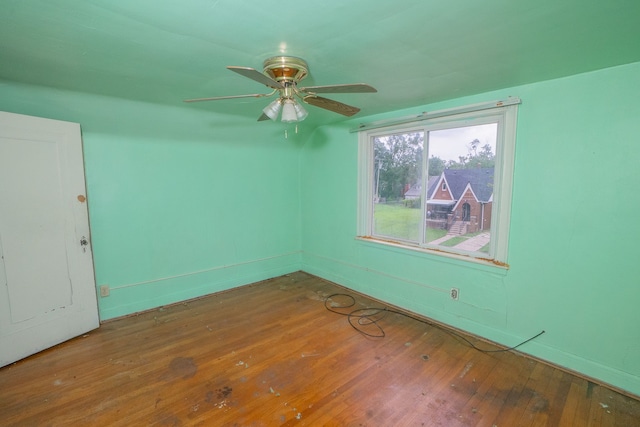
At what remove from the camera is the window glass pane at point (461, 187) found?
257 centimetres

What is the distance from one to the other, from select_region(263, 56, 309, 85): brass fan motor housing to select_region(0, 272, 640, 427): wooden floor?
6.95 feet

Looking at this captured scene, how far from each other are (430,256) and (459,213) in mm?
534

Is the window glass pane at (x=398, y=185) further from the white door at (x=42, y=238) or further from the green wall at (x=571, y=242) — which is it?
the white door at (x=42, y=238)

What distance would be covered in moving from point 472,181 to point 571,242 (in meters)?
0.89

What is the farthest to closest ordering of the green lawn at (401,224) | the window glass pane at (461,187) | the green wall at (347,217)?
the green lawn at (401,224), the window glass pane at (461,187), the green wall at (347,217)

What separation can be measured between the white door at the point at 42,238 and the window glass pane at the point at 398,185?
3.12m

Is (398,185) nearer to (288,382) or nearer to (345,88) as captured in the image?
(345,88)

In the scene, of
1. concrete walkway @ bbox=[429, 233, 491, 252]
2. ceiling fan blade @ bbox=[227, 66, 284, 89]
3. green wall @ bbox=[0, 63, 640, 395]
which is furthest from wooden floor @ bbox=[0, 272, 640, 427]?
ceiling fan blade @ bbox=[227, 66, 284, 89]

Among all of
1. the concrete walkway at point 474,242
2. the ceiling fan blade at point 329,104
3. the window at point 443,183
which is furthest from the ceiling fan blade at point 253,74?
the concrete walkway at point 474,242

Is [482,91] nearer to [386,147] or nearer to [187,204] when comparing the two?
[386,147]

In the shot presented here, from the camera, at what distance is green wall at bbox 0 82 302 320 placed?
2.71 m

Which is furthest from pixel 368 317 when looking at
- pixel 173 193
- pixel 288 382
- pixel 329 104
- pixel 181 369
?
pixel 173 193

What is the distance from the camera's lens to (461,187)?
2.75m

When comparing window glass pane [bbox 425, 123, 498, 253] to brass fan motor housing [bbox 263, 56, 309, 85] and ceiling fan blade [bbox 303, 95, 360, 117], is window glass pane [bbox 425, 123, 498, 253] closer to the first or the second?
ceiling fan blade [bbox 303, 95, 360, 117]
